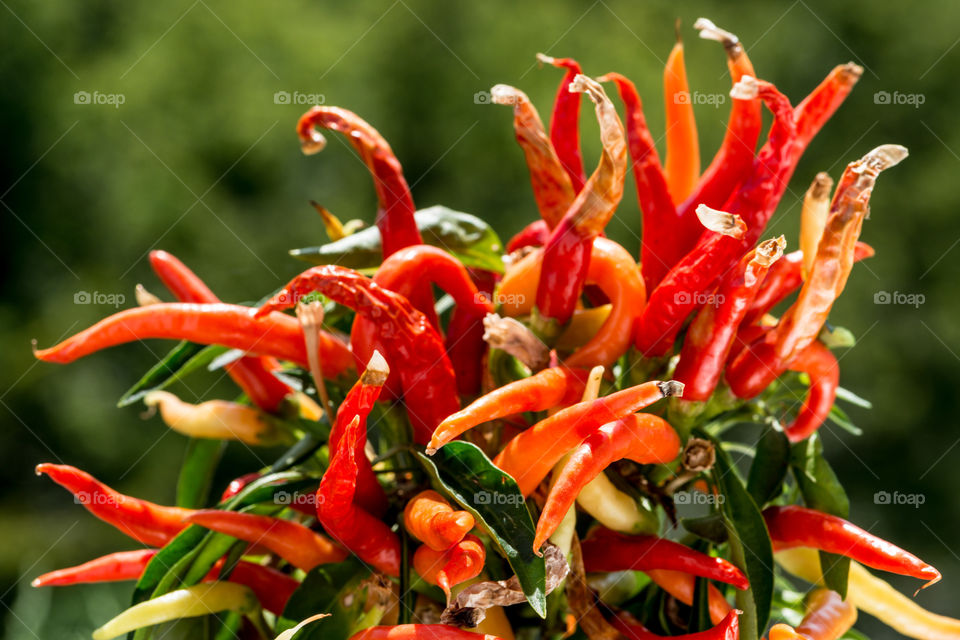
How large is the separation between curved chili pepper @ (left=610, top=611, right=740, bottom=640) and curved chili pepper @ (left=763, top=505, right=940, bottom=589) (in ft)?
0.32

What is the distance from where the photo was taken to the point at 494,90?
72 cm

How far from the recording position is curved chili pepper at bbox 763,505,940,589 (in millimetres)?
662

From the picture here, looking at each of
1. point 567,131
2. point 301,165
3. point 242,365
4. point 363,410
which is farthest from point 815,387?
point 301,165

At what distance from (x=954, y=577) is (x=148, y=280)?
9.99 feet

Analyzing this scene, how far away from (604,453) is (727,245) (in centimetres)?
18

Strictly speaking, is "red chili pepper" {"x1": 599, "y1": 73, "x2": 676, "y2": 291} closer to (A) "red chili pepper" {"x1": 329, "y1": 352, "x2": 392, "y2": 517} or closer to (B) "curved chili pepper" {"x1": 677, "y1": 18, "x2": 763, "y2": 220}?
(B) "curved chili pepper" {"x1": 677, "y1": 18, "x2": 763, "y2": 220}

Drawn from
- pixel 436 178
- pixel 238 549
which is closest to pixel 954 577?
pixel 436 178

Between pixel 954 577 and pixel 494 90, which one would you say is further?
pixel 954 577

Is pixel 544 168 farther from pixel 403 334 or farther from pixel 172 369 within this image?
pixel 172 369

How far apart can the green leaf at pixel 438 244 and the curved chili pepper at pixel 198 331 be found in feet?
0.30

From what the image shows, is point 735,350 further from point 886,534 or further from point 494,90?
point 886,534

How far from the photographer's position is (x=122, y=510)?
30.2 inches

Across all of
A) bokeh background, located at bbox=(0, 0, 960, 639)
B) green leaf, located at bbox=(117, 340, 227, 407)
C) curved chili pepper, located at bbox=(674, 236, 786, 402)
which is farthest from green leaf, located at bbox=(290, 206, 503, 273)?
bokeh background, located at bbox=(0, 0, 960, 639)

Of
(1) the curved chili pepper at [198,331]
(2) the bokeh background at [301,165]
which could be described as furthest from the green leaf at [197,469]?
(2) the bokeh background at [301,165]
